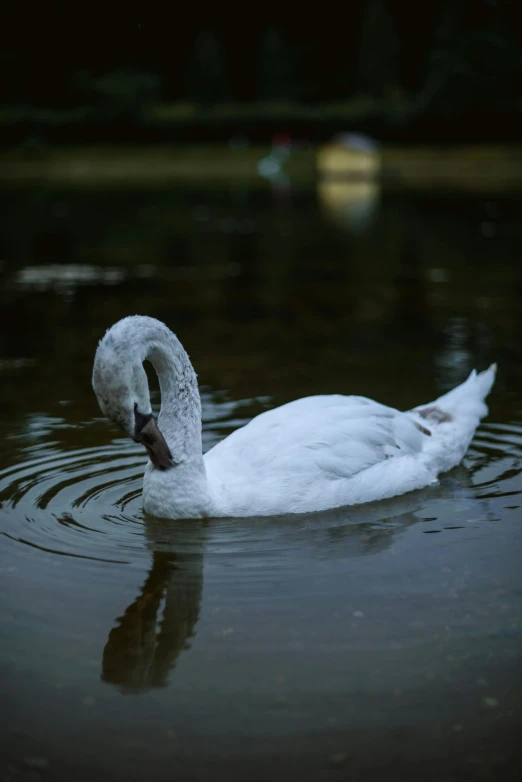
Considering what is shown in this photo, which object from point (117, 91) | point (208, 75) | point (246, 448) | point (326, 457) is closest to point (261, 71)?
point (208, 75)

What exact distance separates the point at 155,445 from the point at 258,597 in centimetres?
119

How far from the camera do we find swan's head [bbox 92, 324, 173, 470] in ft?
17.8

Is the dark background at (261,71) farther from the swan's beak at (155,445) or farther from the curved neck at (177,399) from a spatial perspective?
the swan's beak at (155,445)

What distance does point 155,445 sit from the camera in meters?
5.89

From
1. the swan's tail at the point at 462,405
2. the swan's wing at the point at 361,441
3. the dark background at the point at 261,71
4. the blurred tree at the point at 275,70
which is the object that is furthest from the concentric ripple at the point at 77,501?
the blurred tree at the point at 275,70

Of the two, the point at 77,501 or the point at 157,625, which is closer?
the point at 157,625

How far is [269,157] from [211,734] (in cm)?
3985

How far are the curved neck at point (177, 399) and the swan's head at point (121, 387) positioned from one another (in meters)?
0.31

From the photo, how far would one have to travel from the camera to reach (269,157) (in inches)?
1671

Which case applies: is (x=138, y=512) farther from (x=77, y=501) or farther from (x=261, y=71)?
(x=261, y=71)

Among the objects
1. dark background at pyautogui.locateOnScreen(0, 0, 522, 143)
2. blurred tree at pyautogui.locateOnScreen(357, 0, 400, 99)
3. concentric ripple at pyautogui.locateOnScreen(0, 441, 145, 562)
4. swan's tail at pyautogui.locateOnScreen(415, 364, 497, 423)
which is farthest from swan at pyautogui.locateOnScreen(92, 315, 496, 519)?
blurred tree at pyautogui.locateOnScreen(357, 0, 400, 99)

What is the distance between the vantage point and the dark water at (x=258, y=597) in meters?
3.85

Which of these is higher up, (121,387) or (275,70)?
(275,70)

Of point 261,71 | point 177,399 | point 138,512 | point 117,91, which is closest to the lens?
point 177,399
